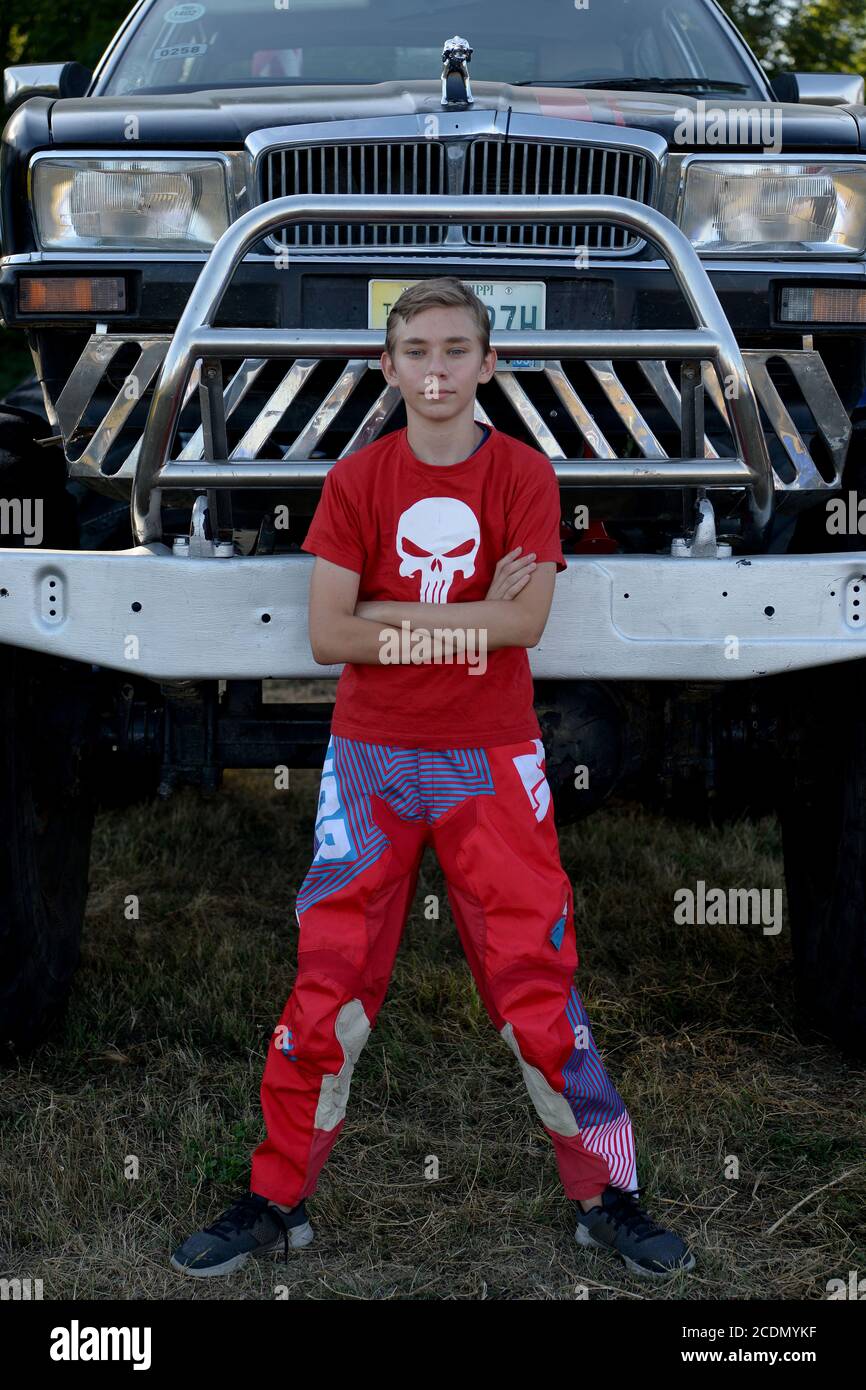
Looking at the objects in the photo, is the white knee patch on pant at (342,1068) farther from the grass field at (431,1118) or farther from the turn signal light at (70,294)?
the turn signal light at (70,294)

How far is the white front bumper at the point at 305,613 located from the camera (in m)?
2.48

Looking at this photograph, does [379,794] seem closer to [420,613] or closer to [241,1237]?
[420,613]

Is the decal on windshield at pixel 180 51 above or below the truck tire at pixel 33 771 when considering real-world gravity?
above

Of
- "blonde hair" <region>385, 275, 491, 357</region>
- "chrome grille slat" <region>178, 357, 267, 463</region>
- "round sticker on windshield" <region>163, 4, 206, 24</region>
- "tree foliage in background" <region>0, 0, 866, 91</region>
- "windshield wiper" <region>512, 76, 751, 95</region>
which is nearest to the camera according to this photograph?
"blonde hair" <region>385, 275, 491, 357</region>

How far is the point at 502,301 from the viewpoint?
287 cm

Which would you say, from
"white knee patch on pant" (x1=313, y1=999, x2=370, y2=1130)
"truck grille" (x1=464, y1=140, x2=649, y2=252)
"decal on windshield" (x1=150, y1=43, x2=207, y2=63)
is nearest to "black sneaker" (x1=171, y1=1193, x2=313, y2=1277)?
"white knee patch on pant" (x1=313, y1=999, x2=370, y2=1130)

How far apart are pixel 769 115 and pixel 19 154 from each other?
1.54m

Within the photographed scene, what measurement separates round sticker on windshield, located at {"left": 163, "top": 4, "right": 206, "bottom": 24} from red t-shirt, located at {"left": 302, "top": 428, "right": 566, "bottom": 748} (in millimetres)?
2234


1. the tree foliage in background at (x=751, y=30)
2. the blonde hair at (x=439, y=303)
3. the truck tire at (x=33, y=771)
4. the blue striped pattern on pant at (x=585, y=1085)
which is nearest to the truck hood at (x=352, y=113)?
the truck tire at (x=33, y=771)

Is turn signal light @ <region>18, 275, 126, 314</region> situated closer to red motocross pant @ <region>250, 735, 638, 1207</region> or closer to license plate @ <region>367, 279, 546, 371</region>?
license plate @ <region>367, 279, 546, 371</region>

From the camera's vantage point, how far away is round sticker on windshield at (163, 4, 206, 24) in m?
4.06

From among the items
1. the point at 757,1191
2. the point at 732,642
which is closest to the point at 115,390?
the point at 732,642

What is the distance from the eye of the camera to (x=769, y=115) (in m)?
3.03

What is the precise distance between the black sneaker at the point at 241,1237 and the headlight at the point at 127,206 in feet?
6.12
